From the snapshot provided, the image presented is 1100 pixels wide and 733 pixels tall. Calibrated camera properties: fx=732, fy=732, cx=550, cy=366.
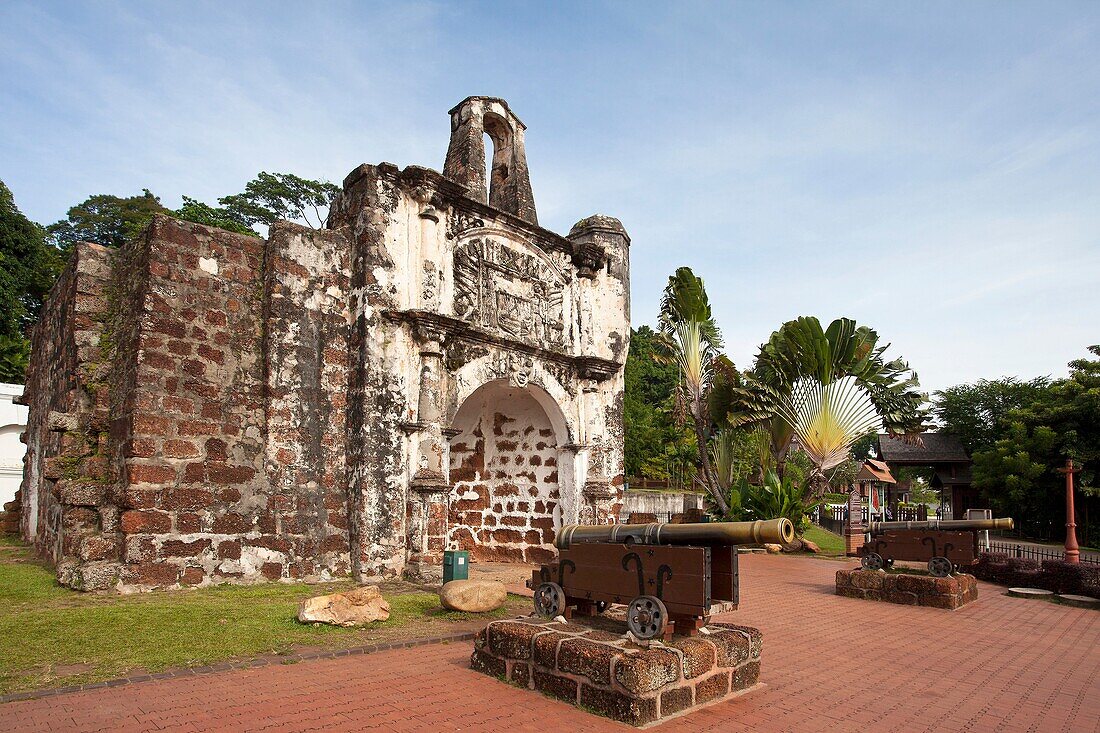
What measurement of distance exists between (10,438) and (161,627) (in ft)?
75.7

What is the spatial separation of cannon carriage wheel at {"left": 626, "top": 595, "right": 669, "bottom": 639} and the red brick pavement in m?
0.61

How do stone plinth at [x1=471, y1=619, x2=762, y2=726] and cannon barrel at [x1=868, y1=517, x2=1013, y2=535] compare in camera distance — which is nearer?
stone plinth at [x1=471, y1=619, x2=762, y2=726]

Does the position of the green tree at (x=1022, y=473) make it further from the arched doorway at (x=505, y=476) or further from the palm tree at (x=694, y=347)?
the arched doorway at (x=505, y=476)

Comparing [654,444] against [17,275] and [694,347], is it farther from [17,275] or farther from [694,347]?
[17,275]

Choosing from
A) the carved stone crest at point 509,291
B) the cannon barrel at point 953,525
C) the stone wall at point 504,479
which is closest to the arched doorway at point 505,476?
the stone wall at point 504,479

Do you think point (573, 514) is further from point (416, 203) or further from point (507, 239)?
point (416, 203)

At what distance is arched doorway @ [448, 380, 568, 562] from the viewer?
13055mm

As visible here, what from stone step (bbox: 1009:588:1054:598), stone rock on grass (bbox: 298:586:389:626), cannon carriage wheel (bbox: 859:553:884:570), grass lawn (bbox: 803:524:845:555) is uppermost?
stone rock on grass (bbox: 298:586:389:626)

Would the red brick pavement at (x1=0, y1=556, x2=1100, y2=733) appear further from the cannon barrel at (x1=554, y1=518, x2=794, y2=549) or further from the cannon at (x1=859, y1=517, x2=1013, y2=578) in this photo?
the cannon at (x1=859, y1=517, x2=1013, y2=578)

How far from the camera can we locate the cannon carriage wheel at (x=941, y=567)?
1059cm

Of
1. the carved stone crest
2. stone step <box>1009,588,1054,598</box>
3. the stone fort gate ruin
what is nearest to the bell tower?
the stone fort gate ruin

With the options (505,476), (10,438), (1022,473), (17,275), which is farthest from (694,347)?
(17,275)

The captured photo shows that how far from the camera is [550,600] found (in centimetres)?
634

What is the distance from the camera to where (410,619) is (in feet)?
24.3
